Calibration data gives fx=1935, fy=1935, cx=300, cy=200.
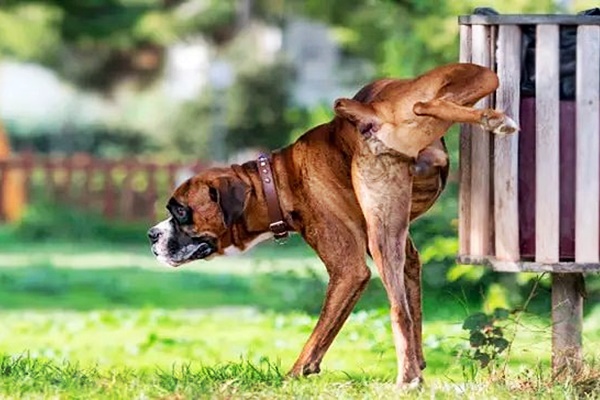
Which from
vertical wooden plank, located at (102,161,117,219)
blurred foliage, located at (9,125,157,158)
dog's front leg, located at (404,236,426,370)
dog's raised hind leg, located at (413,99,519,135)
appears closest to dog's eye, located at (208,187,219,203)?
dog's front leg, located at (404,236,426,370)

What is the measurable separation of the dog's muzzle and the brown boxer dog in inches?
30.4

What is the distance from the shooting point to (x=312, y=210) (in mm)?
8383

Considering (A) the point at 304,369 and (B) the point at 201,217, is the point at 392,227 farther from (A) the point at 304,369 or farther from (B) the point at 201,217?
(B) the point at 201,217

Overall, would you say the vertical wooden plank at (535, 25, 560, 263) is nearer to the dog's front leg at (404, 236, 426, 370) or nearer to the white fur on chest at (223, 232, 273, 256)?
the dog's front leg at (404, 236, 426, 370)

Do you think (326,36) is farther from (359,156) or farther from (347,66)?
(359,156)

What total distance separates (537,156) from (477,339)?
108 centimetres

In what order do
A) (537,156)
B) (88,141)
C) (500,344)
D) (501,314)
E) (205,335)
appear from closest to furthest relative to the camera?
(537,156) < (500,344) < (501,314) < (205,335) < (88,141)

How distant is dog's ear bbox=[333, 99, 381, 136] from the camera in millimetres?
8109

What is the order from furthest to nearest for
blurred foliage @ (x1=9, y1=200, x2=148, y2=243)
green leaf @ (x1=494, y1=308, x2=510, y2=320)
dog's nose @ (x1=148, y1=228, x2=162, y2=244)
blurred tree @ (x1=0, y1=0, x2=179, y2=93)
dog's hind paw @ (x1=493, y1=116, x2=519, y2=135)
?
blurred tree @ (x1=0, y1=0, x2=179, y2=93)
blurred foliage @ (x1=9, y1=200, x2=148, y2=243)
green leaf @ (x1=494, y1=308, x2=510, y2=320)
dog's nose @ (x1=148, y1=228, x2=162, y2=244)
dog's hind paw @ (x1=493, y1=116, x2=519, y2=135)

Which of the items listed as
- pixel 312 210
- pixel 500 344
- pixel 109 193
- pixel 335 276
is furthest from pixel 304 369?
pixel 109 193

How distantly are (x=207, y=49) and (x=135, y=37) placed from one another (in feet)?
21.6

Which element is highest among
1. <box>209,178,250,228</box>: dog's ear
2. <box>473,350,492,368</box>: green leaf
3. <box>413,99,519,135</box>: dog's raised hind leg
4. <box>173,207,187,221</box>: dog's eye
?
<box>413,99,519,135</box>: dog's raised hind leg

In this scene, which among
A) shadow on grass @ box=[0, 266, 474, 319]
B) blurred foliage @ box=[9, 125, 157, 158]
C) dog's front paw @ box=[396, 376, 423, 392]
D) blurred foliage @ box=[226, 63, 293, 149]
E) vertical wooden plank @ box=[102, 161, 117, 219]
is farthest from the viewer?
blurred foliage @ box=[9, 125, 157, 158]

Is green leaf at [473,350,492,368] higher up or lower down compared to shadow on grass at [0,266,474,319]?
higher up
